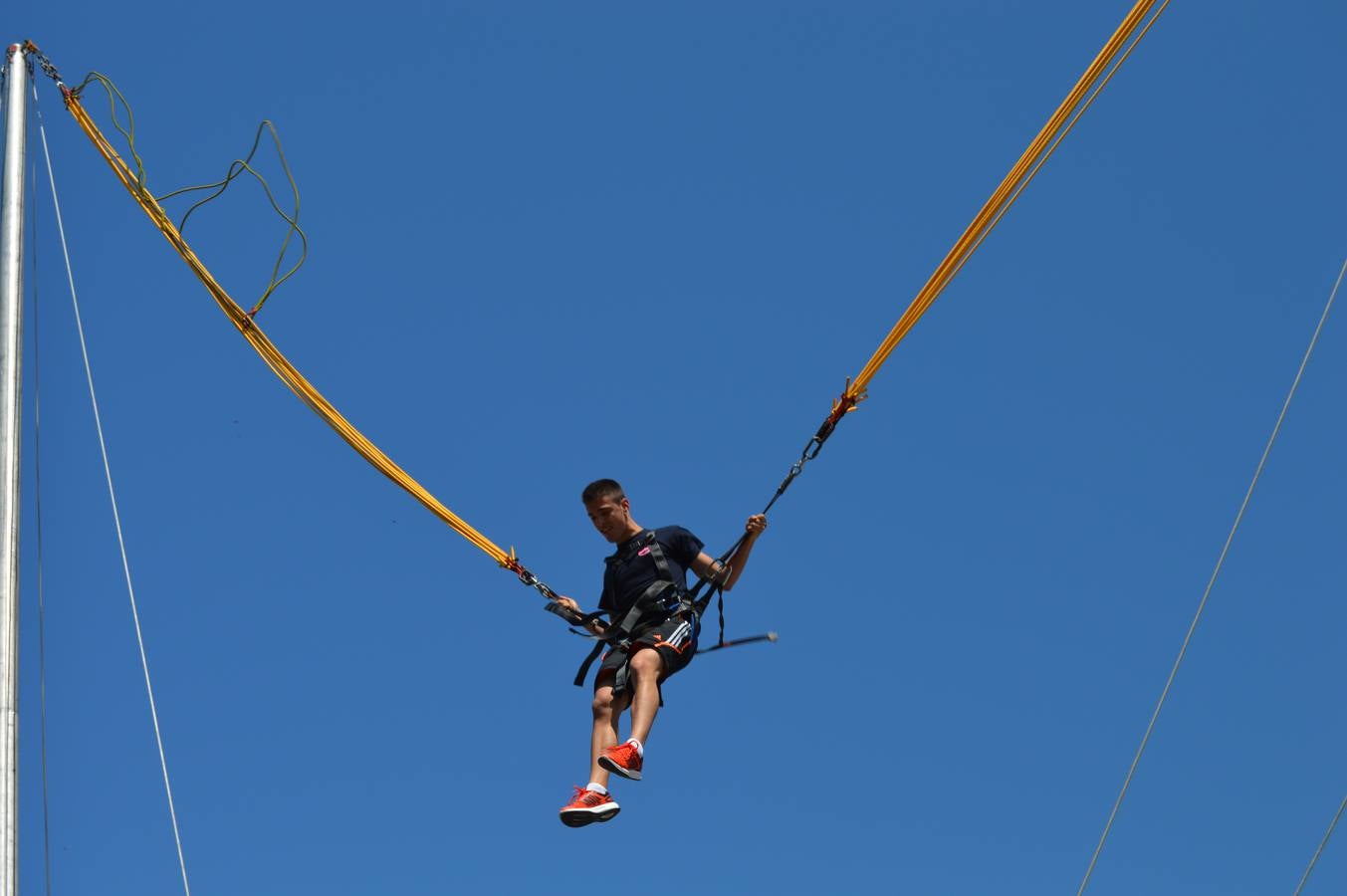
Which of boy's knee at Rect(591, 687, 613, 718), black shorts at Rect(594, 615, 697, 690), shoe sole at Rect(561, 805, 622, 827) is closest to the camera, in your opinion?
shoe sole at Rect(561, 805, 622, 827)

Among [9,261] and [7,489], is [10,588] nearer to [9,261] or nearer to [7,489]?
[7,489]

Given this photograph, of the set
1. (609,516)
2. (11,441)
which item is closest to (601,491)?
(609,516)

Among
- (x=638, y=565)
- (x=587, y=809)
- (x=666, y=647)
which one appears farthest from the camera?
(x=638, y=565)

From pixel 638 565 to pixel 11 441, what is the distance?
2.79 m

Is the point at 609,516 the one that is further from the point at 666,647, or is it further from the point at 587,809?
the point at 587,809

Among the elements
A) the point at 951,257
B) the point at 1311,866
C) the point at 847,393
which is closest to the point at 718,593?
the point at 847,393

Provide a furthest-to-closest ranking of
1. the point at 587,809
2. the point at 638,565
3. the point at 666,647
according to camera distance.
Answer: the point at 638,565
the point at 666,647
the point at 587,809

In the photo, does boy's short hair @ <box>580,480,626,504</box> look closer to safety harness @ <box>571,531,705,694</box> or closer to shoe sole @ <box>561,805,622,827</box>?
safety harness @ <box>571,531,705,694</box>

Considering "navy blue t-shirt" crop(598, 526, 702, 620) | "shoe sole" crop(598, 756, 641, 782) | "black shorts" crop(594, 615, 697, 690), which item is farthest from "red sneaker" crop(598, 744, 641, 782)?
"navy blue t-shirt" crop(598, 526, 702, 620)

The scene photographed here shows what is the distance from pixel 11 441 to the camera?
29.6 feet

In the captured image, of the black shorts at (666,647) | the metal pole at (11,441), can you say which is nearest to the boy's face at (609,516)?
the black shorts at (666,647)

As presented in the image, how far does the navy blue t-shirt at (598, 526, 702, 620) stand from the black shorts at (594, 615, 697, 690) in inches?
6.5

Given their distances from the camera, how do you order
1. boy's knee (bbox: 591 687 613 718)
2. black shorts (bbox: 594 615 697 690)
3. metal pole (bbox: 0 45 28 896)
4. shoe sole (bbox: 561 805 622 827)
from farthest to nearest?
black shorts (bbox: 594 615 697 690), boy's knee (bbox: 591 687 613 718), shoe sole (bbox: 561 805 622 827), metal pole (bbox: 0 45 28 896)

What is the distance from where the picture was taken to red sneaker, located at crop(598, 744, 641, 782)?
893 centimetres
